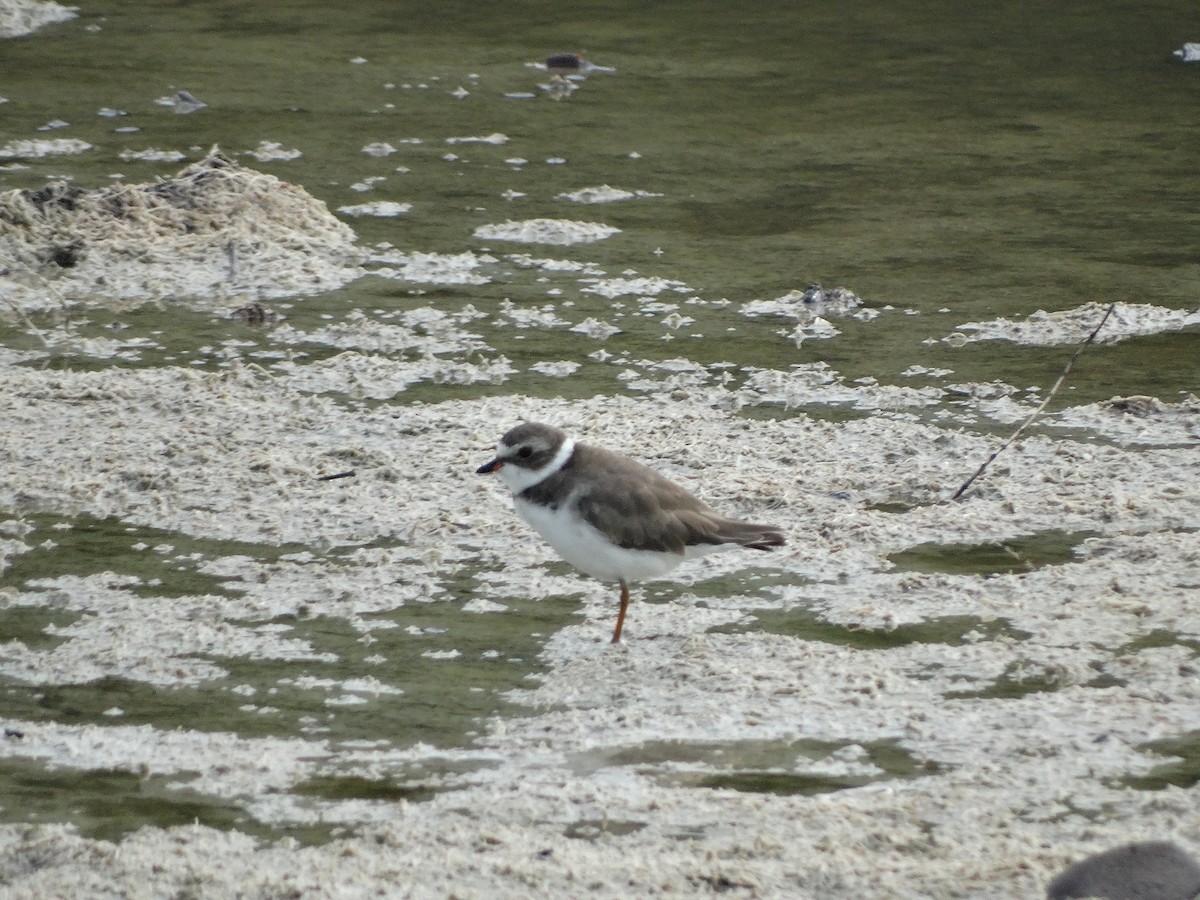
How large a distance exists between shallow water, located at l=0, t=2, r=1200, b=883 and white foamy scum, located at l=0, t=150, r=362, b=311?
0.25 meters

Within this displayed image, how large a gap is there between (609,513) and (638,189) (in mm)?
5058

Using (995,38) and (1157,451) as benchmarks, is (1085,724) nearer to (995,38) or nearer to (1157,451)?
(1157,451)

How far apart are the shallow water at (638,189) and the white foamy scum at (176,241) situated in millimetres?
251

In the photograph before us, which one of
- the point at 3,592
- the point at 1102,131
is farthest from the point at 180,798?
the point at 1102,131

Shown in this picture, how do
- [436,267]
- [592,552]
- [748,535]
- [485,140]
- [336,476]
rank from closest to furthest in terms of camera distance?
[592,552]
[748,535]
[336,476]
[436,267]
[485,140]

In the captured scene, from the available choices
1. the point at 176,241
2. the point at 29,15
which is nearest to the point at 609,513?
the point at 176,241

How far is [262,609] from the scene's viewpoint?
191 inches

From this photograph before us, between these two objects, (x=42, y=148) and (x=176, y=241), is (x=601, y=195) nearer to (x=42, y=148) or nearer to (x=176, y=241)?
(x=176, y=241)

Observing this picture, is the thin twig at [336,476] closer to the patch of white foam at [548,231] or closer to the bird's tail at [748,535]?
the bird's tail at [748,535]

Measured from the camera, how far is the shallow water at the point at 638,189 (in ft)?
15.8

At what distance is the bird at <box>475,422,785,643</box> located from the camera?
4.72 m

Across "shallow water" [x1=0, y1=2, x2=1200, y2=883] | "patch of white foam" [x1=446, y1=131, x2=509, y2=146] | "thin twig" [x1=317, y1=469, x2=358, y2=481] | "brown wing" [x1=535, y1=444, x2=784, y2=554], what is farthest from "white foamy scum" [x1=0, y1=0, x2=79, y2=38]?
"brown wing" [x1=535, y1=444, x2=784, y2=554]

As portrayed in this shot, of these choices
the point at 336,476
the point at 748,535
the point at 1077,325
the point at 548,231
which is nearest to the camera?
the point at 748,535

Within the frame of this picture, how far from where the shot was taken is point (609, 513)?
475 cm
